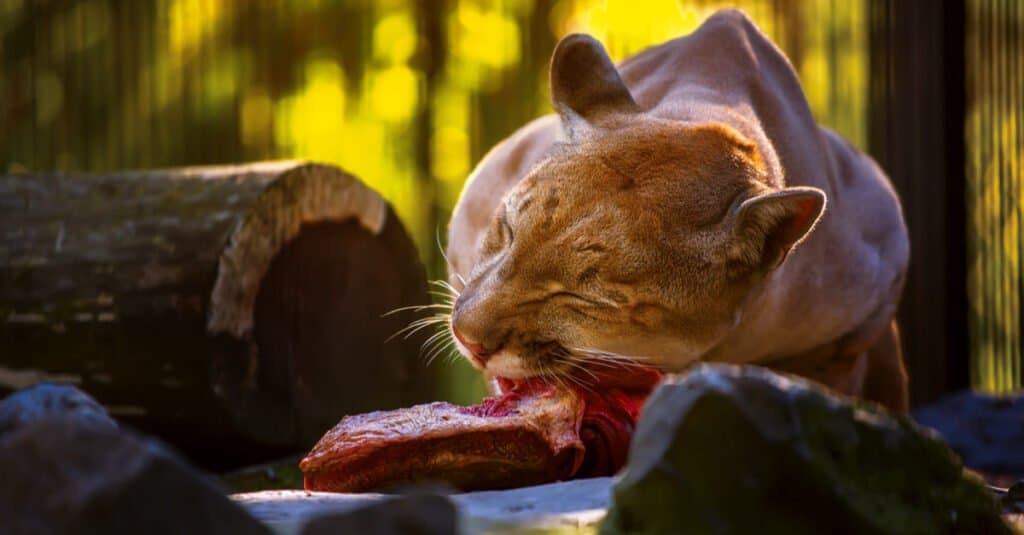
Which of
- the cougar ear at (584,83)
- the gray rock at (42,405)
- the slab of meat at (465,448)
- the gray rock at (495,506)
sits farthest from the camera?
the cougar ear at (584,83)

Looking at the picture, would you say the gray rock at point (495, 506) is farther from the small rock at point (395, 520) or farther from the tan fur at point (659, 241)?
the tan fur at point (659, 241)

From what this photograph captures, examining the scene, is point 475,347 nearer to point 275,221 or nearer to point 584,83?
point 584,83

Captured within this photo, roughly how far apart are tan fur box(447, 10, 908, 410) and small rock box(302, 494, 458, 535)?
151cm

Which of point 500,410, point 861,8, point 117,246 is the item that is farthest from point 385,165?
point 500,410

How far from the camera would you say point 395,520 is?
1.61 meters

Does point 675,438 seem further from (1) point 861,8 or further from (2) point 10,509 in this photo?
(1) point 861,8

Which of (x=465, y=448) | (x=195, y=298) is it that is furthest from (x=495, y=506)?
(x=195, y=298)

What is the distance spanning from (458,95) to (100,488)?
597cm

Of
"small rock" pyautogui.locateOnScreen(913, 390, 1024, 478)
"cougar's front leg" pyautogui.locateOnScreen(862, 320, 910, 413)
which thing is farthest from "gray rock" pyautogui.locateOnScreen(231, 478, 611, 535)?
"small rock" pyautogui.locateOnScreen(913, 390, 1024, 478)

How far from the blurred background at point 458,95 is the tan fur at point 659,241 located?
3012mm

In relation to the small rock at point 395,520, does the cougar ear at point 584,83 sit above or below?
above

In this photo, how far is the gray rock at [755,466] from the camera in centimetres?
174

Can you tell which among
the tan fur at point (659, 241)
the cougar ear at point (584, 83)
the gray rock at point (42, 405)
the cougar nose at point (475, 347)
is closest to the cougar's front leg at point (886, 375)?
the tan fur at point (659, 241)

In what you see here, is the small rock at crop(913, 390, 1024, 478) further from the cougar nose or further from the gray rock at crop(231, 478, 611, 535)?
the gray rock at crop(231, 478, 611, 535)
